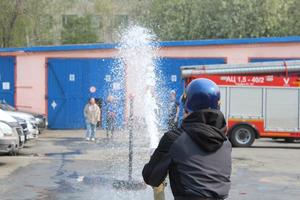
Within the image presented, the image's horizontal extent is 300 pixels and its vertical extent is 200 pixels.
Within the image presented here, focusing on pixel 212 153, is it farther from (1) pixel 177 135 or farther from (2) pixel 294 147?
(2) pixel 294 147

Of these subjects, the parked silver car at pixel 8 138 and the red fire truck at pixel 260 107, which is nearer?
the parked silver car at pixel 8 138

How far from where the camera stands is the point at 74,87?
97.4 feet

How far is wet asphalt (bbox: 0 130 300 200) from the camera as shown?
11.2m

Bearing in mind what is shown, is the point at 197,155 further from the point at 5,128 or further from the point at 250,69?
the point at 250,69

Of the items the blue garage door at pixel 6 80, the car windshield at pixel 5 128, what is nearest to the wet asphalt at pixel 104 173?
the car windshield at pixel 5 128

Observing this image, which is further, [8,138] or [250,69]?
[250,69]

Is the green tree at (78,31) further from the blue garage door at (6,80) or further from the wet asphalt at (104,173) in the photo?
the wet asphalt at (104,173)

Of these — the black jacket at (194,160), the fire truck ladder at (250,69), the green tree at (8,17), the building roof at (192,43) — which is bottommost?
the black jacket at (194,160)

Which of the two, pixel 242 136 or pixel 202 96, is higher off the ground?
pixel 202 96

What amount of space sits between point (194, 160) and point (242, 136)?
18.1 meters

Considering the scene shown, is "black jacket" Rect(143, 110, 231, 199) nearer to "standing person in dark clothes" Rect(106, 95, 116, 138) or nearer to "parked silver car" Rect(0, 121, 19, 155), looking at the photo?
"parked silver car" Rect(0, 121, 19, 155)

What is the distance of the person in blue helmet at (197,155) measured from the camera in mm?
3768

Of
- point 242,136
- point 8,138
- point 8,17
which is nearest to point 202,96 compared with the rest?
point 8,138

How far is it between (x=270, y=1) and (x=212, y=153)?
37.3 metres
